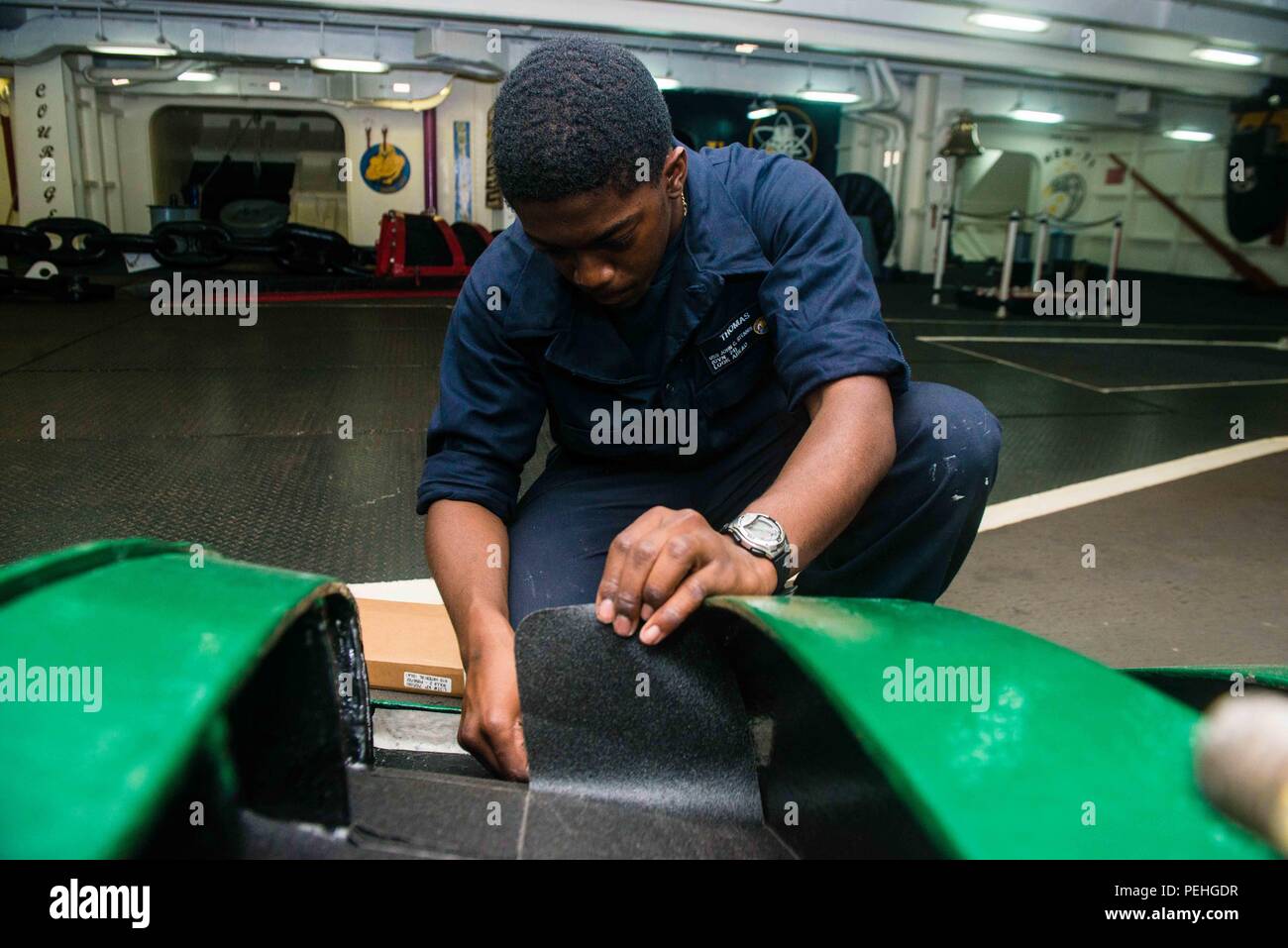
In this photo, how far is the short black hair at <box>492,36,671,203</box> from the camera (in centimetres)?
105

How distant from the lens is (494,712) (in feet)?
3.22

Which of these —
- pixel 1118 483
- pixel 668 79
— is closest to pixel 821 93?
pixel 668 79

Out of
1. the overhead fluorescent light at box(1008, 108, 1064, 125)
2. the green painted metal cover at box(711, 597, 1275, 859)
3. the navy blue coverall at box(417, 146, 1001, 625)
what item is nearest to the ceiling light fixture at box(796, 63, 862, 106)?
the overhead fluorescent light at box(1008, 108, 1064, 125)

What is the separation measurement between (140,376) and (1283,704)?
478cm

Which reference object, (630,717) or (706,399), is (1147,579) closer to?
(706,399)

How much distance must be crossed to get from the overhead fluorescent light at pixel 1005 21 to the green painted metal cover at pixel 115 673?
11.3m

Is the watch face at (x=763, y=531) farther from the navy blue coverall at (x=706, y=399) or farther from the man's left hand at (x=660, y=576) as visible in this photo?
the navy blue coverall at (x=706, y=399)

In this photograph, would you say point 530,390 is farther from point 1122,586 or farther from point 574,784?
point 1122,586

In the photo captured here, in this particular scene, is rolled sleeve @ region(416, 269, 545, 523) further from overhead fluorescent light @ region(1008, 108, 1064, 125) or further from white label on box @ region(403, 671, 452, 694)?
overhead fluorescent light @ region(1008, 108, 1064, 125)

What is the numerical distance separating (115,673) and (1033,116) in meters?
16.9

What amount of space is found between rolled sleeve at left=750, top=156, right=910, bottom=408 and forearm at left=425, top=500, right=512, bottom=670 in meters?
0.46

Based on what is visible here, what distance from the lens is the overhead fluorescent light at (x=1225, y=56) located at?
11.3 m

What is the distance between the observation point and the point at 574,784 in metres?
0.83

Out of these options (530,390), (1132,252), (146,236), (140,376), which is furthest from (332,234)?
(1132,252)
